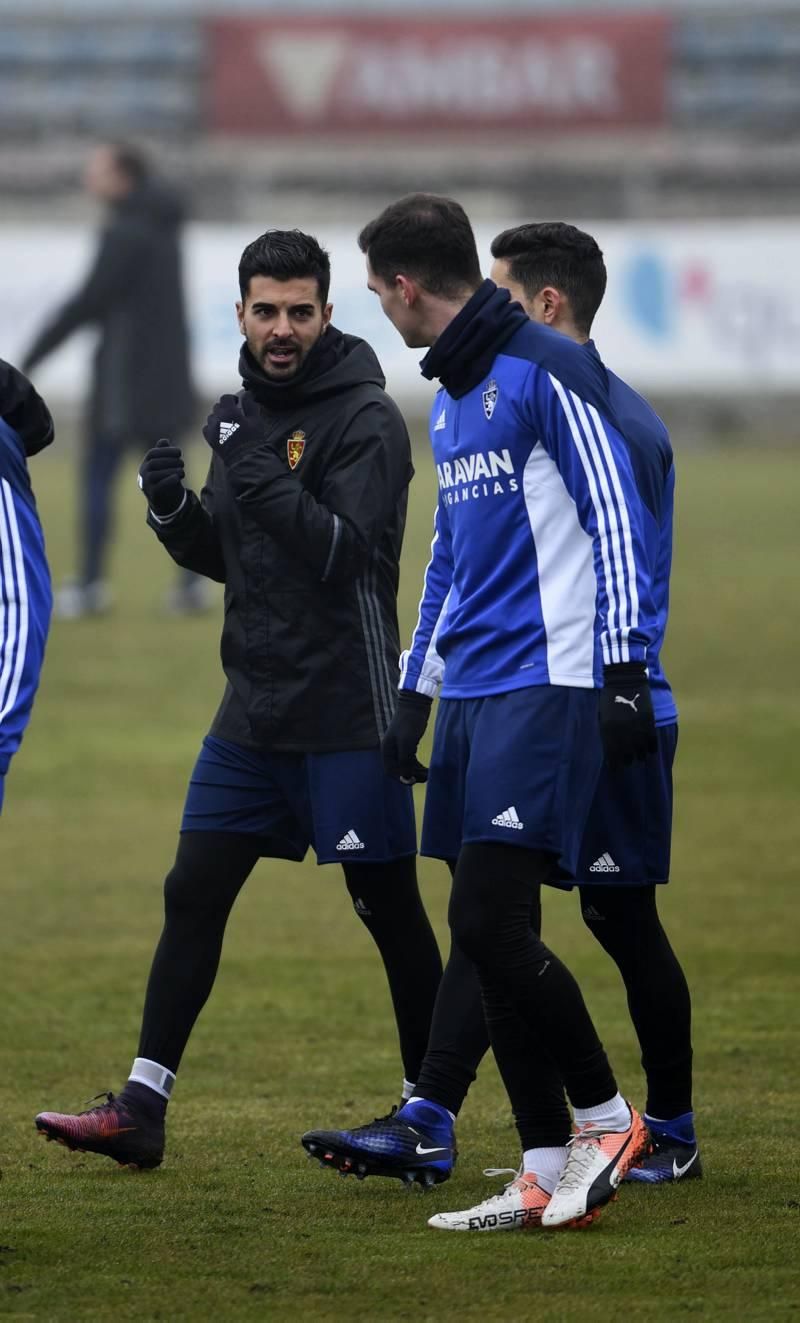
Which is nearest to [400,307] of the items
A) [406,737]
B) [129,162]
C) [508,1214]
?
[406,737]

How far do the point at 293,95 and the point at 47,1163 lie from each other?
3710 cm

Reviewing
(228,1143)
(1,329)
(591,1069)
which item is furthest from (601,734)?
(1,329)

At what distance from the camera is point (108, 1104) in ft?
17.1

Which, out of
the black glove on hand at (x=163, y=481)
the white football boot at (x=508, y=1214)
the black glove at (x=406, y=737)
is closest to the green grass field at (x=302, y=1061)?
the white football boot at (x=508, y=1214)

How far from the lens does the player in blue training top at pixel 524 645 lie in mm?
4645

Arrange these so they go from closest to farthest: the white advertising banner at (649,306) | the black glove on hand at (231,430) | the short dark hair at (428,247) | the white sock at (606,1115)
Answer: the white sock at (606,1115) → the short dark hair at (428,247) → the black glove on hand at (231,430) → the white advertising banner at (649,306)

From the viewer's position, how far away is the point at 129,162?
48.2 ft

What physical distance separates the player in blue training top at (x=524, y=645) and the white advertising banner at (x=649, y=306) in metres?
26.5

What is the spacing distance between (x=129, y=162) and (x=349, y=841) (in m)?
10.2

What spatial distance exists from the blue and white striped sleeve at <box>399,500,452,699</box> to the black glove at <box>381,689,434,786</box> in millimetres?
26

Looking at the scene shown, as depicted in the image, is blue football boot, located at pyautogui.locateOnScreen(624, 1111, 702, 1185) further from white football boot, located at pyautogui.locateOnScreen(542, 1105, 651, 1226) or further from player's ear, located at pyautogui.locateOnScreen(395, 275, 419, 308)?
player's ear, located at pyautogui.locateOnScreen(395, 275, 419, 308)

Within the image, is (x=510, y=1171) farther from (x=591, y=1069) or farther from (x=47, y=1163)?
(x=47, y=1163)

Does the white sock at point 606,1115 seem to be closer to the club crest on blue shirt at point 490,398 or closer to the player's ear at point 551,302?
the club crest on blue shirt at point 490,398

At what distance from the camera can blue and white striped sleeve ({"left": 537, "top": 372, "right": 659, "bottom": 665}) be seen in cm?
457
